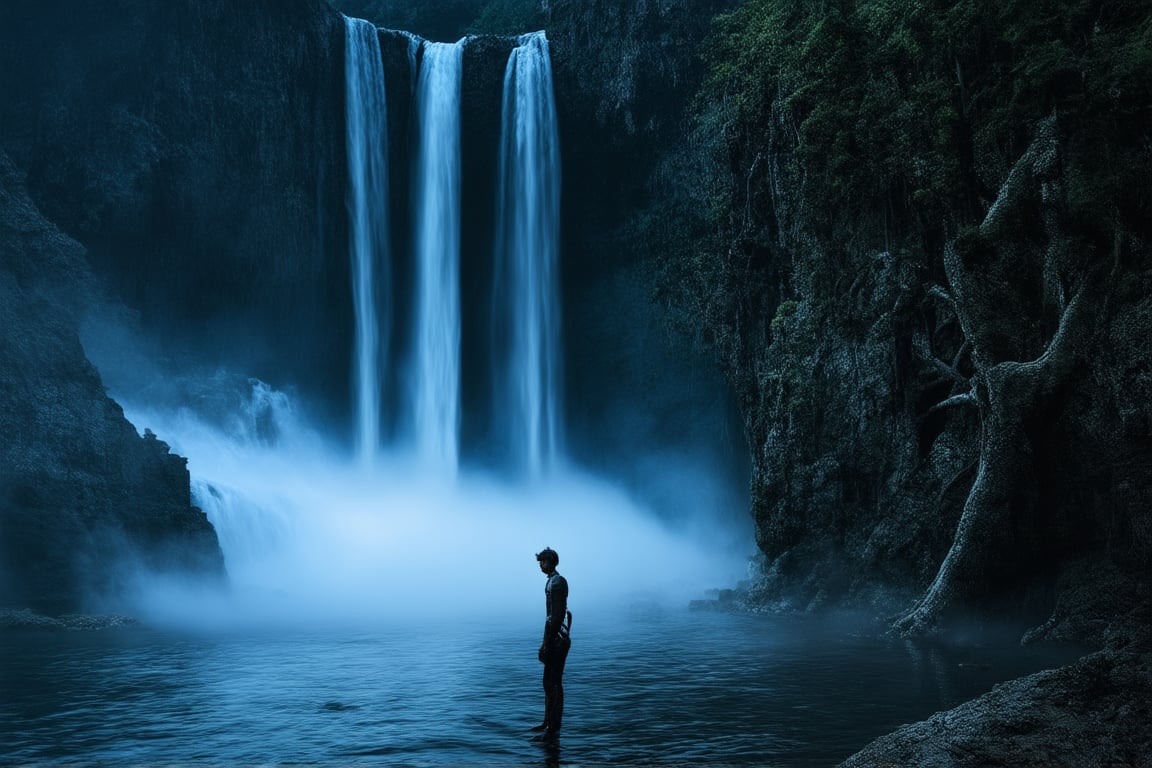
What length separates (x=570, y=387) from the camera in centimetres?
5341

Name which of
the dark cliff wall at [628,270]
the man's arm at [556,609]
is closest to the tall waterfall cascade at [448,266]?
the dark cliff wall at [628,270]

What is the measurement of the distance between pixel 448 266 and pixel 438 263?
0.53 meters

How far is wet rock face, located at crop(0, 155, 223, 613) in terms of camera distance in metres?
31.1

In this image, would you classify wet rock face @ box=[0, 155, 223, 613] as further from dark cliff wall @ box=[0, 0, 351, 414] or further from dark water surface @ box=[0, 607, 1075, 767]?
dark cliff wall @ box=[0, 0, 351, 414]

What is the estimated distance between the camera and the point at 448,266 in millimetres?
51500

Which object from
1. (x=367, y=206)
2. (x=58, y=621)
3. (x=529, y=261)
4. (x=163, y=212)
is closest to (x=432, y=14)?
(x=367, y=206)

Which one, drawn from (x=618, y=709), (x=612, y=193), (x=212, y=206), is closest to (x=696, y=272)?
(x=612, y=193)

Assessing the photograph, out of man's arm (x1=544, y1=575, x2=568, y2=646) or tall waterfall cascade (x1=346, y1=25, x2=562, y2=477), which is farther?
tall waterfall cascade (x1=346, y1=25, x2=562, y2=477)

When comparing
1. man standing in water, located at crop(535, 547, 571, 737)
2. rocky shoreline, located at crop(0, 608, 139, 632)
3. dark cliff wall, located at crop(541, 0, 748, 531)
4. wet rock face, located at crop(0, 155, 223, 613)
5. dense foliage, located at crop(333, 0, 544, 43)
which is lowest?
man standing in water, located at crop(535, 547, 571, 737)

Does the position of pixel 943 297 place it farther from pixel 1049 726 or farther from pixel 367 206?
pixel 367 206

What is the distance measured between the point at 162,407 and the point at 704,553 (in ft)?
87.0

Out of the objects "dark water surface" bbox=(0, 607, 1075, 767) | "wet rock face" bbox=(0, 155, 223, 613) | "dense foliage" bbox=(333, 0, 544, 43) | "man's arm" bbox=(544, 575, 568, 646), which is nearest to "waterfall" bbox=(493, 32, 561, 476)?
"dense foliage" bbox=(333, 0, 544, 43)

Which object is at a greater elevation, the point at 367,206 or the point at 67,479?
the point at 367,206

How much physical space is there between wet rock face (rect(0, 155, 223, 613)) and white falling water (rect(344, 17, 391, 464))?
51.7 ft
